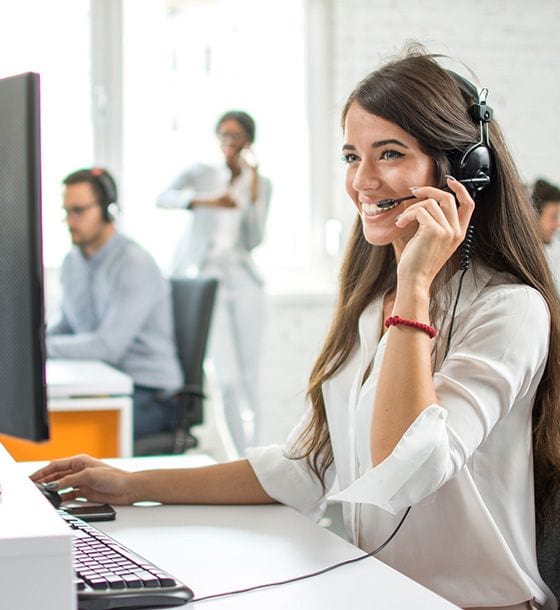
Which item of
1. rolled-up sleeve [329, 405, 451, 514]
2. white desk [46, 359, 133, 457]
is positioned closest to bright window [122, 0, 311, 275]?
white desk [46, 359, 133, 457]

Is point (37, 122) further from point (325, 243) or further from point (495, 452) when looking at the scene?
point (325, 243)

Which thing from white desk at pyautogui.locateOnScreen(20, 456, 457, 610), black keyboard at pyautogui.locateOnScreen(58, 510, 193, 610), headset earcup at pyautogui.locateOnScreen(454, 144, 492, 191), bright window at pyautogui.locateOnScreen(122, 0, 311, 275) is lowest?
white desk at pyautogui.locateOnScreen(20, 456, 457, 610)

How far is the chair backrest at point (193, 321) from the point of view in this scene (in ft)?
10.1

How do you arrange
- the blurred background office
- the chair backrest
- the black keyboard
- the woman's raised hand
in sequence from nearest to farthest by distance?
the black keyboard → the woman's raised hand → the chair backrest → the blurred background office

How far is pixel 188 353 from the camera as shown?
3143mm

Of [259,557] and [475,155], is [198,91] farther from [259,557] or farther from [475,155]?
[259,557]

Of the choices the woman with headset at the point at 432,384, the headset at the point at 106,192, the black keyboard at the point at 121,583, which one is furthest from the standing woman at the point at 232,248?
the black keyboard at the point at 121,583

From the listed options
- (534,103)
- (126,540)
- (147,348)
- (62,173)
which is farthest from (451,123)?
(534,103)

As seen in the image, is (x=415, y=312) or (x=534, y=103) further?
(x=534, y=103)

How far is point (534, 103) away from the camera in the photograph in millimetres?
Result: 4934

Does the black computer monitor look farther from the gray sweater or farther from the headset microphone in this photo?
the gray sweater

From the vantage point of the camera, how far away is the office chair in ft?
9.71

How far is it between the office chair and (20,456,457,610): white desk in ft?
5.24

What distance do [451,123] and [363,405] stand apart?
15.5 inches
